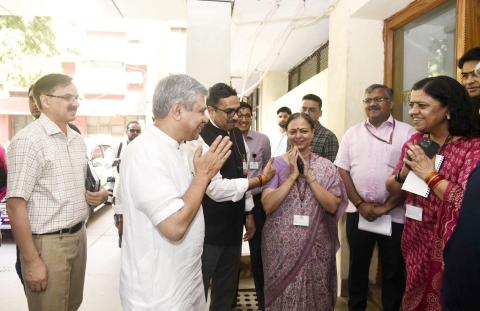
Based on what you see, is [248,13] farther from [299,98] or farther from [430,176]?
[299,98]

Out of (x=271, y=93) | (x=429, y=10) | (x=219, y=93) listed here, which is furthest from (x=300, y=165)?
(x=271, y=93)

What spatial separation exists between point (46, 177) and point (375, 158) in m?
2.11

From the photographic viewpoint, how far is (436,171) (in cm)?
176

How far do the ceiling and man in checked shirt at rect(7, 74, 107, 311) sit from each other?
1.77m

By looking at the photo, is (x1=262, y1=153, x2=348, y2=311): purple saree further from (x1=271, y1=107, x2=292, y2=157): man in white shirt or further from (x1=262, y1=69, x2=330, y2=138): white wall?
(x1=271, y1=107, x2=292, y2=157): man in white shirt

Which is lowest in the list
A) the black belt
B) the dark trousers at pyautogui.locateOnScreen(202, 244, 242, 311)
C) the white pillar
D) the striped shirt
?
the dark trousers at pyautogui.locateOnScreen(202, 244, 242, 311)

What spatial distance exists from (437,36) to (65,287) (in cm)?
296

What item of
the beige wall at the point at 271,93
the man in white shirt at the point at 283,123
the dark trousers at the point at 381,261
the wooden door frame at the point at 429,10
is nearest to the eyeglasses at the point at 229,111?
the dark trousers at the point at 381,261

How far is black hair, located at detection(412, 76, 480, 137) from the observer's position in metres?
1.76

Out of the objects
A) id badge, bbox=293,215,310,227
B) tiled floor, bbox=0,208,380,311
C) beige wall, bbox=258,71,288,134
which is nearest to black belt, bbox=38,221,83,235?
id badge, bbox=293,215,310,227

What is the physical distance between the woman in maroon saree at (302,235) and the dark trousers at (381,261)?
1.34 feet

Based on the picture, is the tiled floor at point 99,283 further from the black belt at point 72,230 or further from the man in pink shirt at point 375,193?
the black belt at point 72,230

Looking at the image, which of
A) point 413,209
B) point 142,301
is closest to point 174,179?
point 142,301

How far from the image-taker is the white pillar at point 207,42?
3.03 meters
